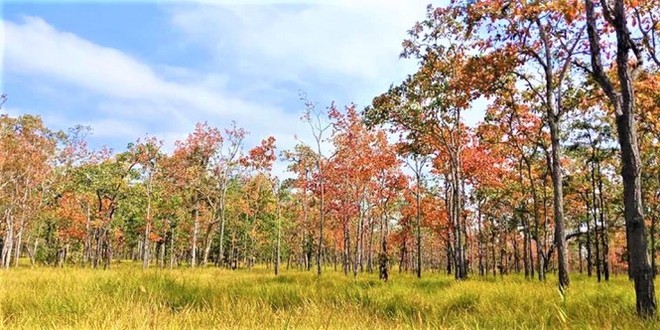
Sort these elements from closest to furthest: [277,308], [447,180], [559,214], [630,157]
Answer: [630,157], [277,308], [559,214], [447,180]

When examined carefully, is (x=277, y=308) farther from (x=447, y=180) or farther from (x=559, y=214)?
(x=447, y=180)

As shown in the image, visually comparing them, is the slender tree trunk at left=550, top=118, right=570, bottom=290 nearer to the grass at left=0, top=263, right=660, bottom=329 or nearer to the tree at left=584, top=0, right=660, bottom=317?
the grass at left=0, top=263, right=660, bottom=329

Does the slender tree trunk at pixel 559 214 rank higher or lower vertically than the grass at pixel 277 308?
higher

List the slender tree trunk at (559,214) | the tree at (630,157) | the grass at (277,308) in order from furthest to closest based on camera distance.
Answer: the slender tree trunk at (559,214) → the tree at (630,157) → the grass at (277,308)

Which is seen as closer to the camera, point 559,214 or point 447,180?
point 559,214

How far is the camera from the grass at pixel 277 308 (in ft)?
14.5

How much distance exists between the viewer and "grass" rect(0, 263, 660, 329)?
14.5 feet

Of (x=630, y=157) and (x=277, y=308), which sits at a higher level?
(x=630, y=157)

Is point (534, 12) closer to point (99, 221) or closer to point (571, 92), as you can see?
point (571, 92)

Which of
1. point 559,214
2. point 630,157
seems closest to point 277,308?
point 630,157

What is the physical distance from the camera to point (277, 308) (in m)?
6.72

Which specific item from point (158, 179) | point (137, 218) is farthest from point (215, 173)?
point (137, 218)

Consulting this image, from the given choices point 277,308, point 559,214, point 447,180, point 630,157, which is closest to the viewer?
point 630,157

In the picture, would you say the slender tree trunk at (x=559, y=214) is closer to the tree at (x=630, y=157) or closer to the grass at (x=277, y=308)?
the grass at (x=277, y=308)
